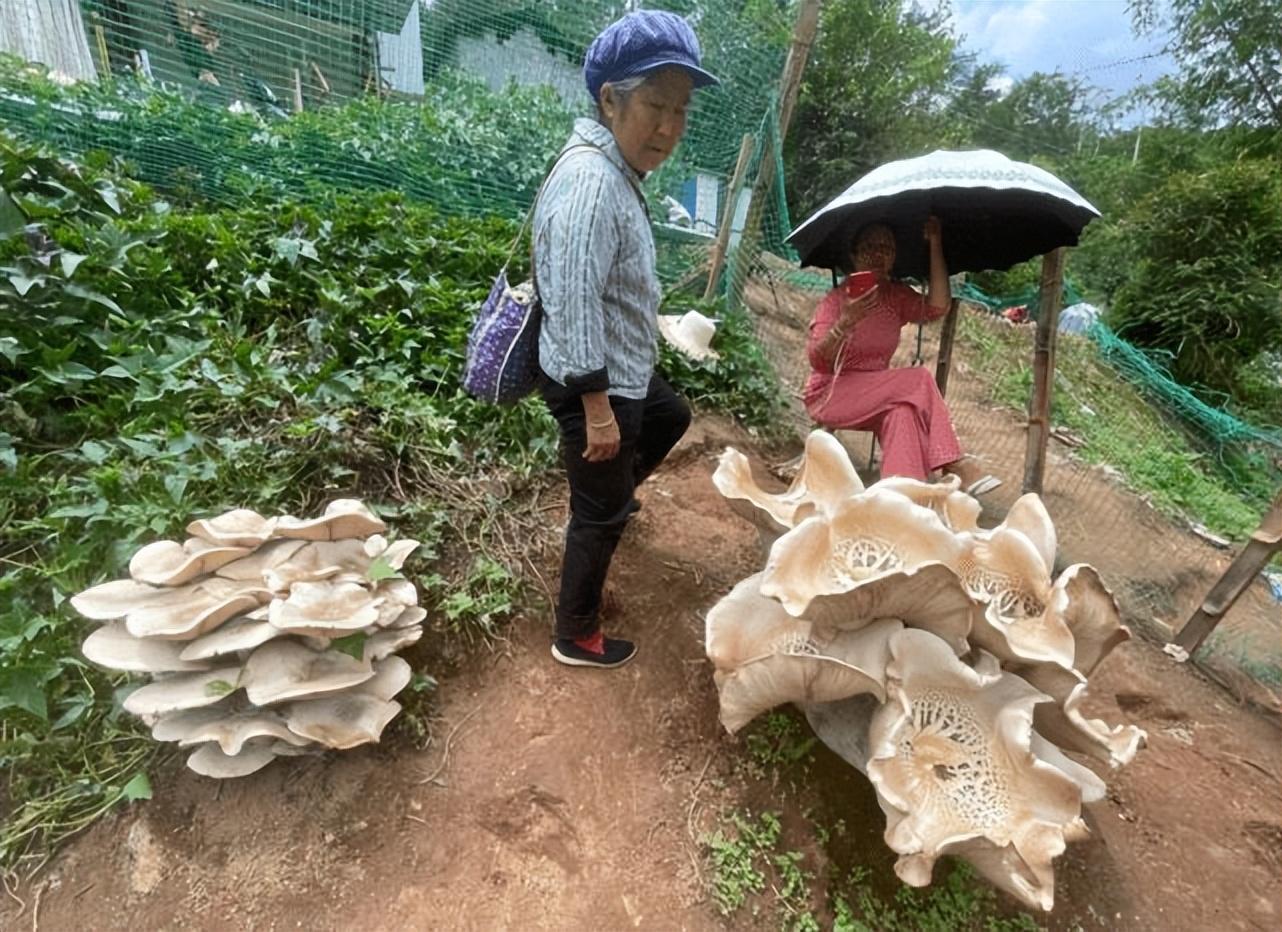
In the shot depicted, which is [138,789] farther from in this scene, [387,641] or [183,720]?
[387,641]

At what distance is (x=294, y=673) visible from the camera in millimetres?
1601

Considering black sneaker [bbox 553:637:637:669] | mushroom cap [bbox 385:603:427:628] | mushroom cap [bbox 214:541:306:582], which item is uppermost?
mushroom cap [bbox 214:541:306:582]

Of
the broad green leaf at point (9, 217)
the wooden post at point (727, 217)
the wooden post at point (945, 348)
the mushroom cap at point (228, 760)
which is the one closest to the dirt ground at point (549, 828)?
the mushroom cap at point (228, 760)

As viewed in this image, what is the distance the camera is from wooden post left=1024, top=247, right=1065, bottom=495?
2.69 metres

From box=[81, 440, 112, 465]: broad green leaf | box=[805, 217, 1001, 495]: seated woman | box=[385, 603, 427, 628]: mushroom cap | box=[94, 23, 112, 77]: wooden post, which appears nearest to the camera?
box=[385, 603, 427, 628]: mushroom cap

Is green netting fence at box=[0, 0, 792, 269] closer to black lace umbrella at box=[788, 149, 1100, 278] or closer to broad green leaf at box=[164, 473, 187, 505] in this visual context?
black lace umbrella at box=[788, 149, 1100, 278]

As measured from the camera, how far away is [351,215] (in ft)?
11.7

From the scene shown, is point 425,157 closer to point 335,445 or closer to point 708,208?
→ point 708,208

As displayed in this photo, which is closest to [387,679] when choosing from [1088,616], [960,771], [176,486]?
[176,486]

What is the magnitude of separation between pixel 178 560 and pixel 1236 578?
377 centimetres

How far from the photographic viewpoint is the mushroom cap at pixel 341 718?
5.24ft

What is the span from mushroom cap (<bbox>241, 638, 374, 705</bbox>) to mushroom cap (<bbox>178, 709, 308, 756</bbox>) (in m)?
0.06

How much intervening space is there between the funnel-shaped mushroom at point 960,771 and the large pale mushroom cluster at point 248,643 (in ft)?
4.17

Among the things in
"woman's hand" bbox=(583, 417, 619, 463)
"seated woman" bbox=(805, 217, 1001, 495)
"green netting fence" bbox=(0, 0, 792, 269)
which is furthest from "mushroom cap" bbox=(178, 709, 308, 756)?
"green netting fence" bbox=(0, 0, 792, 269)
